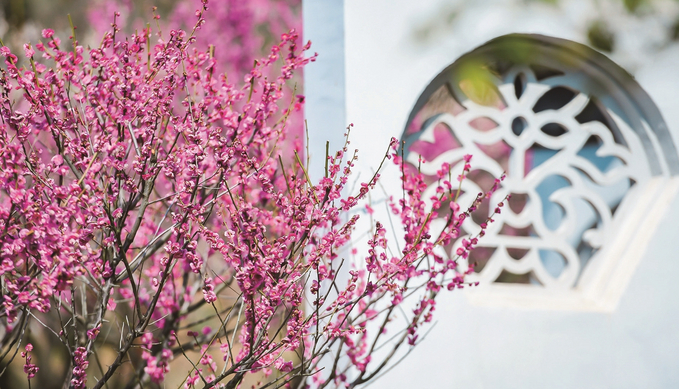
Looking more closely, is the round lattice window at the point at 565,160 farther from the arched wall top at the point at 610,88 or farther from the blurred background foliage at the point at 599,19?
the blurred background foliage at the point at 599,19

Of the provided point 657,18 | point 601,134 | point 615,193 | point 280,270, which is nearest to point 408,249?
point 280,270

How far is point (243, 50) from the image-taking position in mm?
2947

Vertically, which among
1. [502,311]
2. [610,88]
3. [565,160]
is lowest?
[502,311]

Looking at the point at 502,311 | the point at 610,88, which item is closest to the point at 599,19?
the point at 502,311

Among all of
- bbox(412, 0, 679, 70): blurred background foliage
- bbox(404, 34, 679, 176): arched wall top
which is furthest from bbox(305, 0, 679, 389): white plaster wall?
bbox(412, 0, 679, 70): blurred background foliage

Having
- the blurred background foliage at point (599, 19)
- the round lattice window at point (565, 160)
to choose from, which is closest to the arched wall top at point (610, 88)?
the round lattice window at point (565, 160)

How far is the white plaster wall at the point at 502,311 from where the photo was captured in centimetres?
233

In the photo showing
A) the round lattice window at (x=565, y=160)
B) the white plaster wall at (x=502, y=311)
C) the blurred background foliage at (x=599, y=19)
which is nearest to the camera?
the blurred background foliage at (x=599, y=19)

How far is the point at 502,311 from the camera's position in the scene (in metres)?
2.38

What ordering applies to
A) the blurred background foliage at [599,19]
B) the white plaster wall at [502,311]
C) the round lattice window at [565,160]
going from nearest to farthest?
the blurred background foliage at [599,19]
the white plaster wall at [502,311]
the round lattice window at [565,160]

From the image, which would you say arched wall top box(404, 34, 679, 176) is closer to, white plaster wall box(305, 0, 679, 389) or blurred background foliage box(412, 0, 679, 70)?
white plaster wall box(305, 0, 679, 389)

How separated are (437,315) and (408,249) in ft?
2.66

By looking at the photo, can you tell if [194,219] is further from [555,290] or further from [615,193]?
[615,193]

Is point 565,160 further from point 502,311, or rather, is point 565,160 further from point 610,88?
point 502,311
